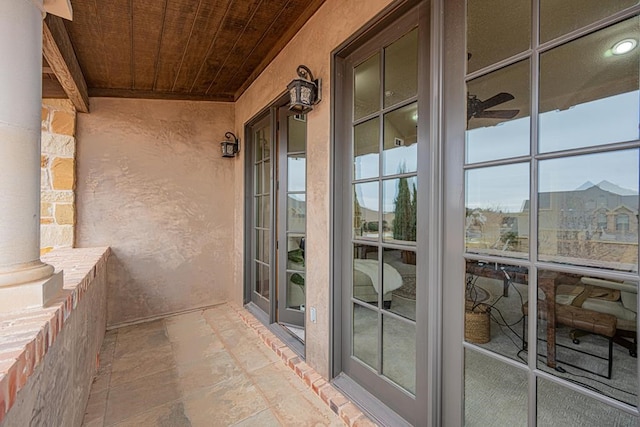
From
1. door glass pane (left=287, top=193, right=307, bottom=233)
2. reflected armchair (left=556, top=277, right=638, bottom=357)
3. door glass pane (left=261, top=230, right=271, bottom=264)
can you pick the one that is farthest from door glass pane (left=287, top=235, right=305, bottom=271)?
reflected armchair (left=556, top=277, right=638, bottom=357)

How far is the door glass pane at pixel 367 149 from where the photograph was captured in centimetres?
181

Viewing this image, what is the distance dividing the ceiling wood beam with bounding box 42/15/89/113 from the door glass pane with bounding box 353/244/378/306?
249 centimetres

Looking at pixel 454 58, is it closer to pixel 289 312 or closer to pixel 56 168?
pixel 289 312

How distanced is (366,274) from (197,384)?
1502mm

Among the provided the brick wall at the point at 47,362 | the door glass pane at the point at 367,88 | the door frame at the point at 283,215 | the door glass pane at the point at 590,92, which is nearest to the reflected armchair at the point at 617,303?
the door glass pane at the point at 590,92

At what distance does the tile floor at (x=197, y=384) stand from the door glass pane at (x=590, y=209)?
1534 mm

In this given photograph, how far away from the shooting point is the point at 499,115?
122 cm

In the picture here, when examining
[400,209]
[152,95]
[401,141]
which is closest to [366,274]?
[400,209]

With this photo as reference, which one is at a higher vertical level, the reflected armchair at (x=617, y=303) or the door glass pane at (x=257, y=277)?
the reflected armchair at (x=617, y=303)

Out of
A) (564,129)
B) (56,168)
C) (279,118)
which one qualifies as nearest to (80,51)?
(56,168)

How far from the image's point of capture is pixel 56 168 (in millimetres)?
3000

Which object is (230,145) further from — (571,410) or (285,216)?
(571,410)

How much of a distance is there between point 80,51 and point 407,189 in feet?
10.2

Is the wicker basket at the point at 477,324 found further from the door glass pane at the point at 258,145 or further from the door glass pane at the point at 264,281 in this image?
the door glass pane at the point at 258,145
